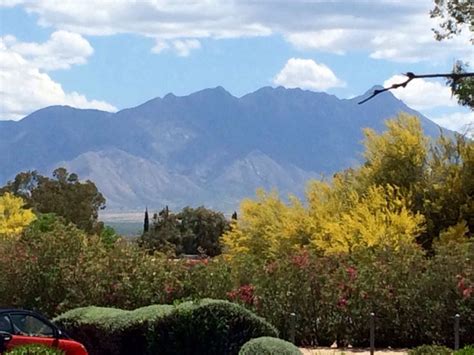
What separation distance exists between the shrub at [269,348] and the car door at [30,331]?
3939 millimetres

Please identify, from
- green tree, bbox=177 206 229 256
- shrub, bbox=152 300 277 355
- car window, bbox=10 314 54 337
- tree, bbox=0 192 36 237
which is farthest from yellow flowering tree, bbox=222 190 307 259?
green tree, bbox=177 206 229 256

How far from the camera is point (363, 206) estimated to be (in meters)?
37.4

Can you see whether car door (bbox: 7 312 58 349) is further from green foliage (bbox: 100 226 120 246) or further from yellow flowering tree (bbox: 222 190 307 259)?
yellow flowering tree (bbox: 222 190 307 259)

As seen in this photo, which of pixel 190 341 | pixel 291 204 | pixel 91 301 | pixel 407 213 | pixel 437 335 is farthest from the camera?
pixel 291 204

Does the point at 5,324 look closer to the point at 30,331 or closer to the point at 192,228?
the point at 30,331

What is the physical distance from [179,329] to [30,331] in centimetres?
276

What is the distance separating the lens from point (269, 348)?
14.6 meters

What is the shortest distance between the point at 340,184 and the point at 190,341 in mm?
24973

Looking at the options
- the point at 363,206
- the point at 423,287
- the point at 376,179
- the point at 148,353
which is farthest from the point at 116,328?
the point at 376,179

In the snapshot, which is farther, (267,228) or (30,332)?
(267,228)

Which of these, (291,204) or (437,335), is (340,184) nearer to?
(291,204)

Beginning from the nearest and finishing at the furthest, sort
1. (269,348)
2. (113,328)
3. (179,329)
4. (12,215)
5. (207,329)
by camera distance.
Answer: (269,348), (207,329), (179,329), (113,328), (12,215)

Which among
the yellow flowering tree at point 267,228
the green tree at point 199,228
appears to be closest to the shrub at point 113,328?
the yellow flowering tree at point 267,228

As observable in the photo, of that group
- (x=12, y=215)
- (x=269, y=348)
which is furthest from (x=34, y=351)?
(x=12, y=215)
